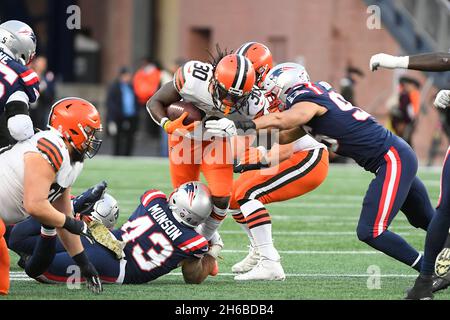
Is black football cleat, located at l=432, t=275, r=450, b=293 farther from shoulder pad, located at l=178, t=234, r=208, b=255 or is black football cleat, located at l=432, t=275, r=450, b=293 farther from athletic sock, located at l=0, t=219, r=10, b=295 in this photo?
athletic sock, located at l=0, t=219, r=10, b=295

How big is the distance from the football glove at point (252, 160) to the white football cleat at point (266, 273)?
0.74 metres

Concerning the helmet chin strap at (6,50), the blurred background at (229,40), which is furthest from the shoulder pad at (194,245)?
the blurred background at (229,40)

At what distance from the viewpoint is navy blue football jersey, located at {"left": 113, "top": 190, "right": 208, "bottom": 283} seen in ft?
21.2

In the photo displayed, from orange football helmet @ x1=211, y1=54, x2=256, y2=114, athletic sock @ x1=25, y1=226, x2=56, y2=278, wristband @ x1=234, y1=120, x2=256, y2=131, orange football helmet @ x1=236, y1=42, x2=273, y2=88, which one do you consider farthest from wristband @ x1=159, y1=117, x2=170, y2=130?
athletic sock @ x1=25, y1=226, x2=56, y2=278

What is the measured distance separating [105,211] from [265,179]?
3.60 ft

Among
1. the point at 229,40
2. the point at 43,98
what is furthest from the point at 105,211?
the point at 229,40

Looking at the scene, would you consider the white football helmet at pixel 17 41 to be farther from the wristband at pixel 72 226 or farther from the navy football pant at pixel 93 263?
the wristband at pixel 72 226

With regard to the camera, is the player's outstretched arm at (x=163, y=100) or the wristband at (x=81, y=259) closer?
the wristband at (x=81, y=259)

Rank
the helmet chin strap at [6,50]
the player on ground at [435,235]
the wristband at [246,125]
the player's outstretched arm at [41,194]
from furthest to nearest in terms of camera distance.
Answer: the helmet chin strap at [6,50] < the wristband at [246,125] < the player on ground at [435,235] < the player's outstretched arm at [41,194]

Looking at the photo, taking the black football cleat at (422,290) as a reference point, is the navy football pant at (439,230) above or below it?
above

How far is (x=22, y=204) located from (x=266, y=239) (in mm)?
1705

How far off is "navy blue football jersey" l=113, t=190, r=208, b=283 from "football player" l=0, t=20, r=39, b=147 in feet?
3.51

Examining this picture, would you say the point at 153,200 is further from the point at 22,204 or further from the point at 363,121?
the point at 363,121

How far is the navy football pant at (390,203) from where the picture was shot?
641 cm
